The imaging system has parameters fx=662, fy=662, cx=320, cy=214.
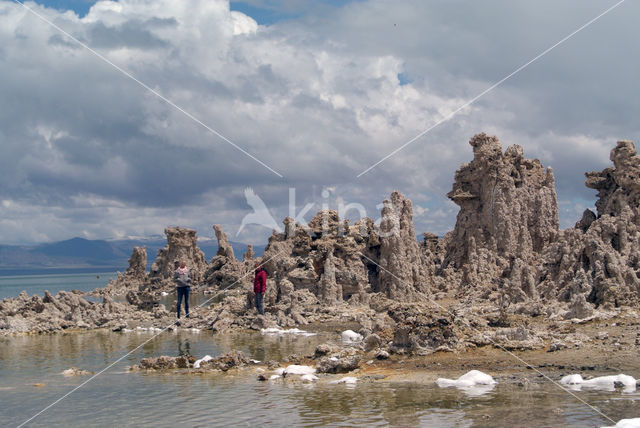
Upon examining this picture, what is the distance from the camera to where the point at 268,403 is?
13562 millimetres

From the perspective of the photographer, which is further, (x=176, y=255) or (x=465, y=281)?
(x=176, y=255)

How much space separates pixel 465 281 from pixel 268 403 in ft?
88.1

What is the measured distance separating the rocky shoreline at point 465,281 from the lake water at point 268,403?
3.80 metres

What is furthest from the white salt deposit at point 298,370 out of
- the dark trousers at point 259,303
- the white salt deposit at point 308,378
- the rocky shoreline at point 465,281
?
the dark trousers at point 259,303

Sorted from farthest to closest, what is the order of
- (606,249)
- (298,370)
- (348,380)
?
(606,249) < (298,370) < (348,380)

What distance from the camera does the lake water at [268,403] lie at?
11.7 m

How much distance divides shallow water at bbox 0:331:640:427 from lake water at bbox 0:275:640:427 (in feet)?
0.06

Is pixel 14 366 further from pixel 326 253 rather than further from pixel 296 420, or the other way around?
pixel 326 253

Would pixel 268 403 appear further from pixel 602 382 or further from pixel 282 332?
pixel 282 332

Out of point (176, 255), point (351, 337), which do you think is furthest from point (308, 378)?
point (176, 255)

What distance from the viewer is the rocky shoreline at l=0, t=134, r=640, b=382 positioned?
1835 cm

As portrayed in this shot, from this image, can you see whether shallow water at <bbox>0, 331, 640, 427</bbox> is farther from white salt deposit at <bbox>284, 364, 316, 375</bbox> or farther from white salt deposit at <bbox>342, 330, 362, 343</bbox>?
white salt deposit at <bbox>342, 330, 362, 343</bbox>

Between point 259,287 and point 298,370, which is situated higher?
point 259,287

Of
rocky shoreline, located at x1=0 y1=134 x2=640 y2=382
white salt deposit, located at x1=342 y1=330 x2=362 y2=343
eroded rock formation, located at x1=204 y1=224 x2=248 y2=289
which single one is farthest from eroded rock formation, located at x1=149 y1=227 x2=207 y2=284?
white salt deposit, located at x1=342 y1=330 x2=362 y2=343
